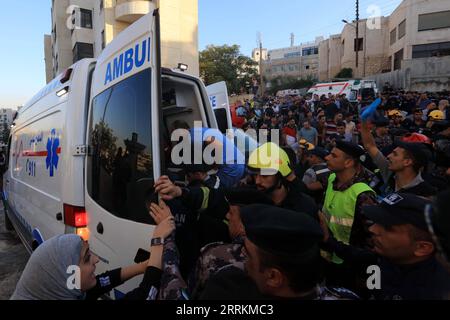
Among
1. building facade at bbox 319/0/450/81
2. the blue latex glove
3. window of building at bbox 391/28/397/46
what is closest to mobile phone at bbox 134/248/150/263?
A: the blue latex glove

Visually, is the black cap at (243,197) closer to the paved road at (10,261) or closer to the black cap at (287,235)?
the black cap at (287,235)

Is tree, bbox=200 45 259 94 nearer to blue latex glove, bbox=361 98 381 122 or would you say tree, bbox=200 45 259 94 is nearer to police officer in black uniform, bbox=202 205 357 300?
blue latex glove, bbox=361 98 381 122

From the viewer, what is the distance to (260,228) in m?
1.22

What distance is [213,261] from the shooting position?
5.44 ft

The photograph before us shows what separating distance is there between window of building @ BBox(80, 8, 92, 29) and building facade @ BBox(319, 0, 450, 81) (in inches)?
989

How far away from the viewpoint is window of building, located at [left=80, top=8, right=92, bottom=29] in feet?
84.9

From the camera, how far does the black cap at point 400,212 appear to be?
4.97ft

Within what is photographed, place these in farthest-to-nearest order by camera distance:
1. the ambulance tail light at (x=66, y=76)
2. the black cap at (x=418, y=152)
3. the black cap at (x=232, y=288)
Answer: the ambulance tail light at (x=66, y=76), the black cap at (x=418, y=152), the black cap at (x=232, y=288)

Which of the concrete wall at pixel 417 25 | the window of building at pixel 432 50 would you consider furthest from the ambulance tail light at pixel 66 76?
the concrete wall at pixel 417 25

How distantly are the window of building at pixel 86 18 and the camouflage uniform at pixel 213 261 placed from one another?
1126 inches

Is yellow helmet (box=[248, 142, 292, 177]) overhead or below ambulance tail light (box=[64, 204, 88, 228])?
overhead

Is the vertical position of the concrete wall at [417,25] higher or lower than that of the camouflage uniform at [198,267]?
higher
